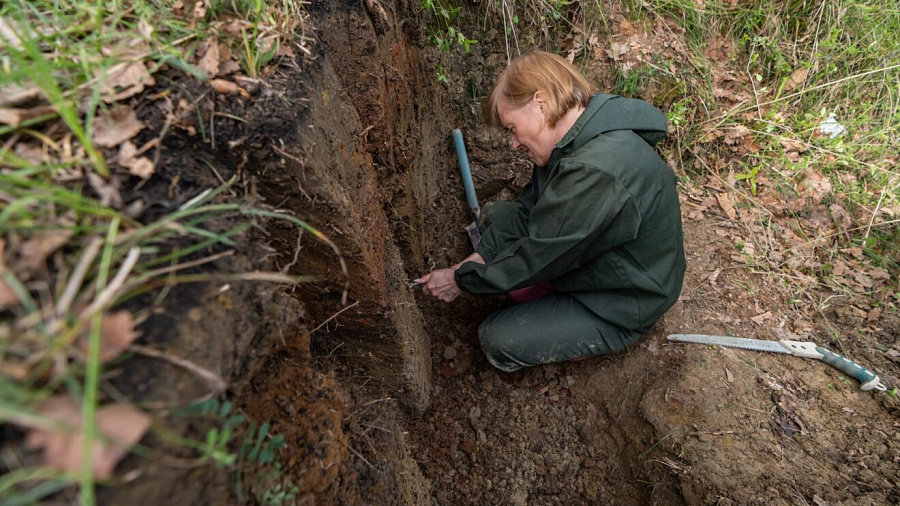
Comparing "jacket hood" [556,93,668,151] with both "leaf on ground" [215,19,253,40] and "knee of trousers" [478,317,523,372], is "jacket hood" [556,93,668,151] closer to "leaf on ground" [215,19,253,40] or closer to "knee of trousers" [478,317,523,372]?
"knee of trousers" [478,317,523,372]

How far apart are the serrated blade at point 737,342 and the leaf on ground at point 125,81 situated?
2414 millimetres

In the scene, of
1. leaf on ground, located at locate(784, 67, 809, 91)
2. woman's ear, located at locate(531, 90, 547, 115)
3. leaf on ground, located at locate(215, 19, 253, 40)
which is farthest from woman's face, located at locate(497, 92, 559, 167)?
leaf on ground, located at locate(784, 67, 809, 91)

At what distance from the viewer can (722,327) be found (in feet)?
7.70

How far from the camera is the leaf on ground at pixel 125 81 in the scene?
849 mm

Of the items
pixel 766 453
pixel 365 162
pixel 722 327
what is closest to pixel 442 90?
pixel 365 162

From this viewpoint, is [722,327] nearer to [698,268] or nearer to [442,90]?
[698,268]

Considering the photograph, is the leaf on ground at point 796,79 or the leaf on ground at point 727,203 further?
the leaf on ground at point 796,79

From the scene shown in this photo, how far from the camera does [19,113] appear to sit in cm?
75

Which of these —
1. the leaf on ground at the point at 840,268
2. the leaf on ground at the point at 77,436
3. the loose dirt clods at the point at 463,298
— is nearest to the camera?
the leaf on ground at the point at 77,436

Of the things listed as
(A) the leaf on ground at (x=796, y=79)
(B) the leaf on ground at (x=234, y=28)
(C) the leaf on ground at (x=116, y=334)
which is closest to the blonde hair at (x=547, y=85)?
(B) the leaf on ground at (x=234, y=28)

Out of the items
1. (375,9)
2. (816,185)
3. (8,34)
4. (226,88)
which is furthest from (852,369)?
(8,34)

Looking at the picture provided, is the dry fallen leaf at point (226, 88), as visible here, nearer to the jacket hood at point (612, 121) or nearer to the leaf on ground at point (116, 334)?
the leaf on ground at point (116, 334)

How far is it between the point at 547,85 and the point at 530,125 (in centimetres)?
19

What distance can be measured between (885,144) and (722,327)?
80.4 inches
